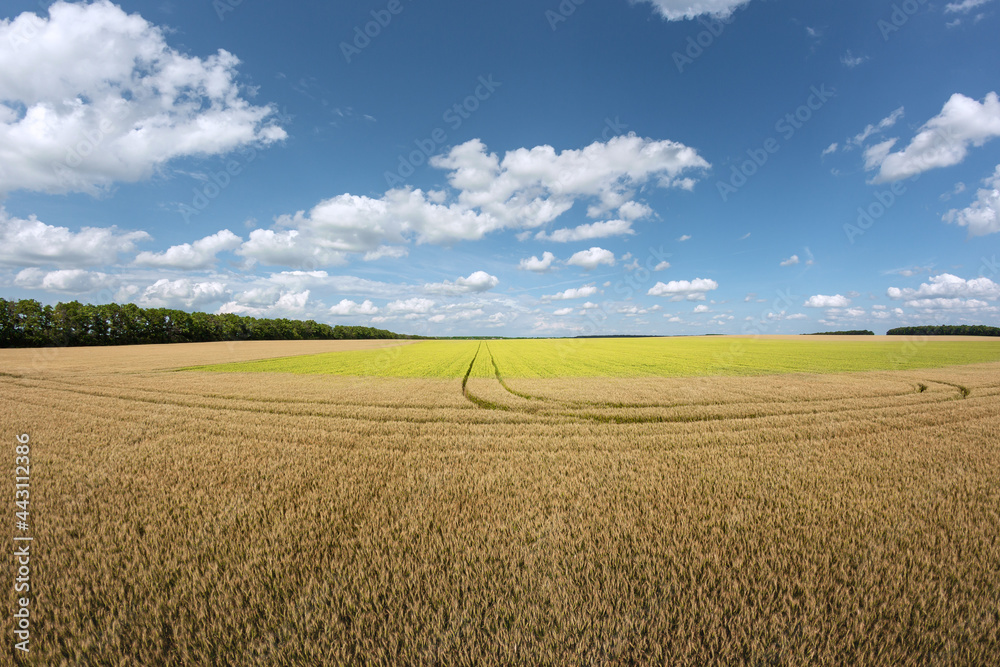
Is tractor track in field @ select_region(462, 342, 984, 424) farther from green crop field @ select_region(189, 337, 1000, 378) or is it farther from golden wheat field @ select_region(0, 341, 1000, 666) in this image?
green crop field @ select_region(189, 337, 1000, 378)

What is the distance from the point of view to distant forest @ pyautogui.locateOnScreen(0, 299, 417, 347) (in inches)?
2879

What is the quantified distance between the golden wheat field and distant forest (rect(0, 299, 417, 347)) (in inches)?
3989

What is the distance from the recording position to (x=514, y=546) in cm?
448

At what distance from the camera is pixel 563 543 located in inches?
180

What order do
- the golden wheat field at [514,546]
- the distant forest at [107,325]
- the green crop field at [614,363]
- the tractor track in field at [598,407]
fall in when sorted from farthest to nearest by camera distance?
the distant forest at [107,325] < the green crop field at [614,363] < the tractor track in field at [598,407] < the golden wheat field at [514,546]

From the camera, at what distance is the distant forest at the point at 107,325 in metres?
73.1

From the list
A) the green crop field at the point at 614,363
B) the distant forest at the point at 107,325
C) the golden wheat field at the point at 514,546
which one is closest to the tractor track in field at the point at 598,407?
the golden wheat field at the point at 514,546

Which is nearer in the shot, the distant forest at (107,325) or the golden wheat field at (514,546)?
the golden wheat field at (514,546)

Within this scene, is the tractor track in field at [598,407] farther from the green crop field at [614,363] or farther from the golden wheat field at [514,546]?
the green crop field at [614,363]

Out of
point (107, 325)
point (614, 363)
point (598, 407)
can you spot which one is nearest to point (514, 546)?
point (598, 407)

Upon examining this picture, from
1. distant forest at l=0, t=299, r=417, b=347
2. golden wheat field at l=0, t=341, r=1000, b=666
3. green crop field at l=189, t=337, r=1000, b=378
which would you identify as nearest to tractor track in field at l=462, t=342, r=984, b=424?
golden wheat field at l=0, t=341, r=1000, b=666

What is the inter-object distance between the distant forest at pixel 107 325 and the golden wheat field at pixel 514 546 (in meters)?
101

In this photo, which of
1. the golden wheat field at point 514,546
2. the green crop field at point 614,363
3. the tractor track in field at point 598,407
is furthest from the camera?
the green crop field at point 614,363

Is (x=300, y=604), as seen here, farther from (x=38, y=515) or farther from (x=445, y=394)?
(x=445, y=394)
